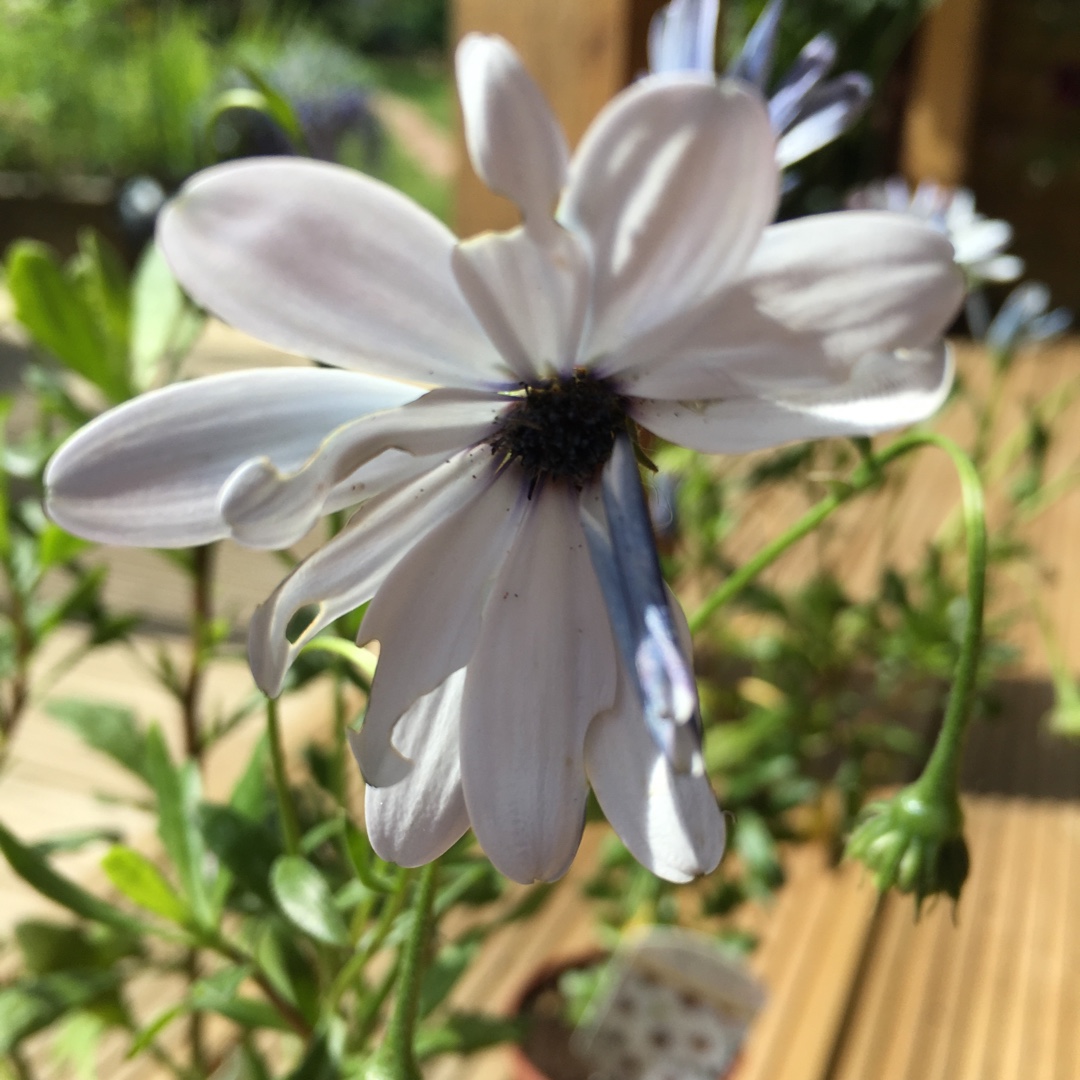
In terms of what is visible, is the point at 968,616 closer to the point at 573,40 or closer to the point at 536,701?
the point at 536,701

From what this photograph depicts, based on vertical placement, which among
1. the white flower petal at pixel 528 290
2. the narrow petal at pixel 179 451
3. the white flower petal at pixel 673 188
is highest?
the white flower petal at pixel 673 188

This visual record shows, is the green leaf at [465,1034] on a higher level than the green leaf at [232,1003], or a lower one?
lower

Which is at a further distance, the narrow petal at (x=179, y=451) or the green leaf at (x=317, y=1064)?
the green leaf at (x=317, y=1064)

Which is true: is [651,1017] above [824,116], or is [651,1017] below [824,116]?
below

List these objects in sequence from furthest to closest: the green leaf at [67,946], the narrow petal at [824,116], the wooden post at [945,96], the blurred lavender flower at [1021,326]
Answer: the wooden post at [945,96], the blurred lavender flower at [1021,326], the green leaf at [67,946], the narrow petal at [824,116]

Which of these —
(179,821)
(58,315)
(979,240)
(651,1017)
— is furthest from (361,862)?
(979,240)

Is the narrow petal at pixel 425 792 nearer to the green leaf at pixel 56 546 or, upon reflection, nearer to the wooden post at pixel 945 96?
the green leaf at pixel 56 546

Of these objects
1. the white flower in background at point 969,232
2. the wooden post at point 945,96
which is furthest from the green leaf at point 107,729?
the wooden post at point 945,96

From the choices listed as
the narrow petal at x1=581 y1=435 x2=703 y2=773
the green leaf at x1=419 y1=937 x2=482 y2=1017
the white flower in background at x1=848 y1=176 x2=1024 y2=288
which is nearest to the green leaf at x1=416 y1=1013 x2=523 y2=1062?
the green leaf at x1=419 y1=937 x2=482 y2=1017
